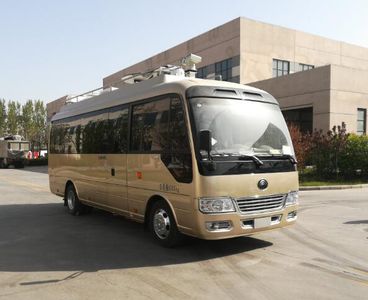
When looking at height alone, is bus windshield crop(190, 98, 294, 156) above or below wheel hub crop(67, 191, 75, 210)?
above

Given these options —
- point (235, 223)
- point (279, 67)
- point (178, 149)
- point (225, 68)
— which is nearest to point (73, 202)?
point (178, 149)

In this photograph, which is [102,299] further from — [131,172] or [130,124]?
[130,124]

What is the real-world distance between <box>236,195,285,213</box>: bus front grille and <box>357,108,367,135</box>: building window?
26.1 metres

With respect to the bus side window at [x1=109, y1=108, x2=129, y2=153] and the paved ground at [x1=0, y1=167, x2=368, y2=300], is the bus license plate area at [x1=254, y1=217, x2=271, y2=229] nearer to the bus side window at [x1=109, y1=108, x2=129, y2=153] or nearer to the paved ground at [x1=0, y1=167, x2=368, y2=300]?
the paved ground at [x1=0, y1=167, x2=368, y2=300]

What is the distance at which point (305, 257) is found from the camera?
6504 millimetres

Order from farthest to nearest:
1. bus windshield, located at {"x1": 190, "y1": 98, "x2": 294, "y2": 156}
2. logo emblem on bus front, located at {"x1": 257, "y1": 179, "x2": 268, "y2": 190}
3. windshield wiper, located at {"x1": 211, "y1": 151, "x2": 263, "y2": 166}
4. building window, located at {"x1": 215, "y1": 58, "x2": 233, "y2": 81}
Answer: building window, located at {"x1": 215, "y1": 58, "x2": 233, "y2": 81}
logo emblem on bus front, located at {"x1": 257, "y1": 179, "x2": 268, "y2": 190}
bus windshield, located at {"x1": 190, "y1": 98, "x2": 294, "y2": 156}
windshield wiper, located at {"x1": 211, "y1": 151, "x2": 263, "y2": 166}

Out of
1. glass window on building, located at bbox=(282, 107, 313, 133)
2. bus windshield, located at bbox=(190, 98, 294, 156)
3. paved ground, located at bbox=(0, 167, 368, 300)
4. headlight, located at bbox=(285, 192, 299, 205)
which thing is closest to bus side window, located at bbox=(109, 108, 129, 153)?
paved ground, located at bbox=(0, 167, 368, 300)

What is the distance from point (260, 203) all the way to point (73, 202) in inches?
231

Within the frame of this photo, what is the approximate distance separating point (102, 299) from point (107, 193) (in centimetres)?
425

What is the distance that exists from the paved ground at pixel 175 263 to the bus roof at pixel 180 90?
8.53ft

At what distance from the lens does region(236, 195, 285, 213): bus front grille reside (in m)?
6.35

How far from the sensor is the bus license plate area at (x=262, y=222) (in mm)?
6453

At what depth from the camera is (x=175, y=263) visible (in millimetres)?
6164

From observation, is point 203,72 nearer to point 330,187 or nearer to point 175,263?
point 330,187
